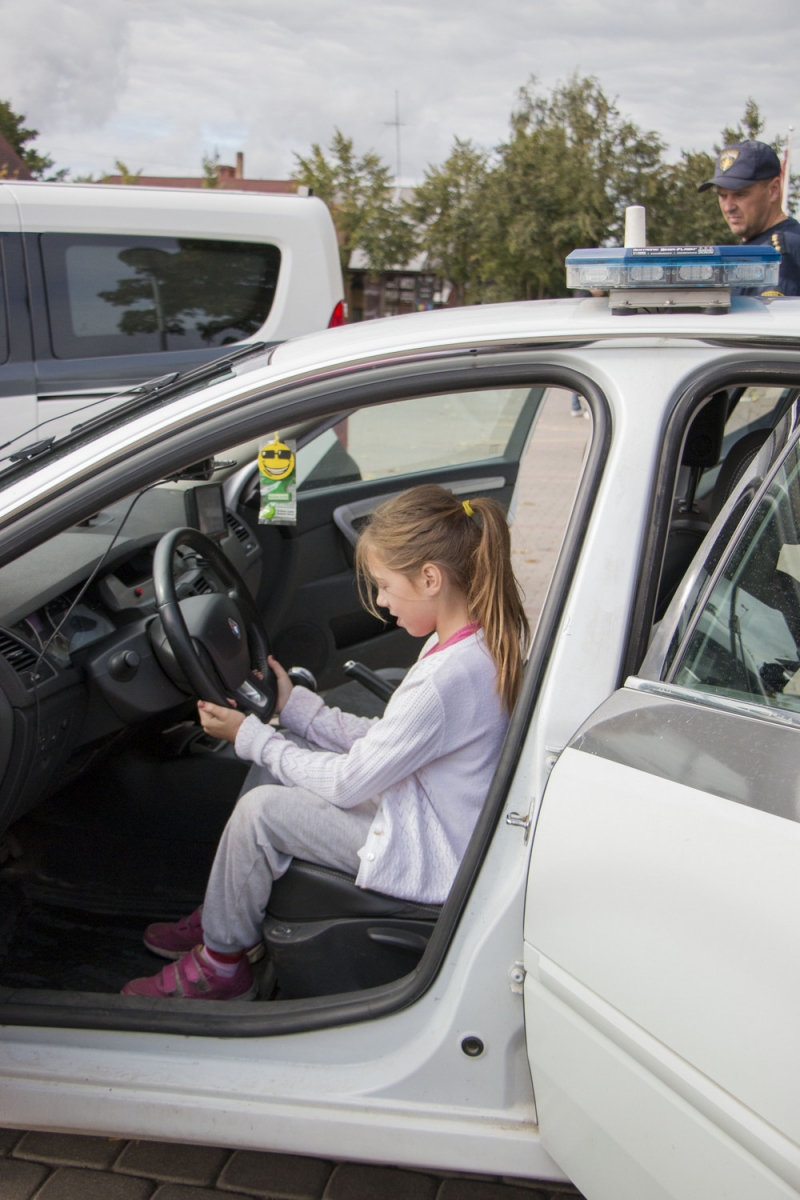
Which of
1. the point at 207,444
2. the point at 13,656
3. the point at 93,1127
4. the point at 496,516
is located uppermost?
the point at 207,444

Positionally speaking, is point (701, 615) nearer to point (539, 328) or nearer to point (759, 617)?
point (759, 617)

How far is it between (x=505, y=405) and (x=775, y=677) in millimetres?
2928

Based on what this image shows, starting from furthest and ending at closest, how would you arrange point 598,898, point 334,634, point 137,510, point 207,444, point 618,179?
point 618,179, point 334,634, point 137,510, point 207,444, point 598,898

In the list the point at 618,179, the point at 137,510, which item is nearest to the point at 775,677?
the point at 137,510

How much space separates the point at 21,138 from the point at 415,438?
110ft

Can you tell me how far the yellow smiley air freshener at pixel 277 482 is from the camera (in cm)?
191

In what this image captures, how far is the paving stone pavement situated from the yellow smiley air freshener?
118 cm

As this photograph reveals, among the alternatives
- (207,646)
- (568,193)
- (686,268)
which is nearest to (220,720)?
(207,646)

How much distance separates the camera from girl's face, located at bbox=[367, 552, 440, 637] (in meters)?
1.74

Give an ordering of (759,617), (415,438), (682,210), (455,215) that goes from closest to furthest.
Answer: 1. (759,617)
2. (415,438)
3. (682,210)
4. (455,215)

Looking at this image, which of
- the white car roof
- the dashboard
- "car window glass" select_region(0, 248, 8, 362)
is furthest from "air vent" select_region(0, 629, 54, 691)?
"car window glass" select_region(0, 248, 8, 362)

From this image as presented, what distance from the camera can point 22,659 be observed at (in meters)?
1.86

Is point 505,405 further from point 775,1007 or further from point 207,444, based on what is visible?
point 775,1007

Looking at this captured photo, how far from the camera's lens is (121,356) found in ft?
16.7
